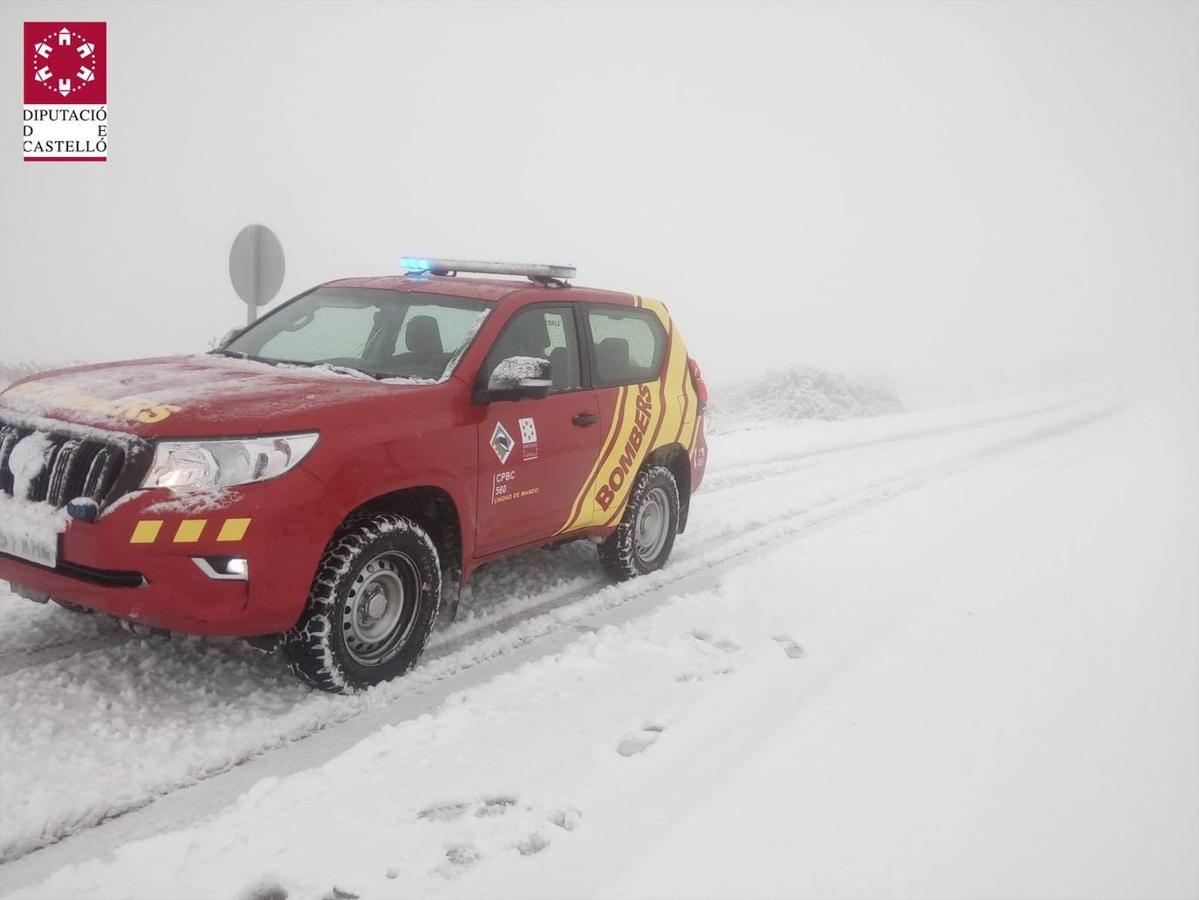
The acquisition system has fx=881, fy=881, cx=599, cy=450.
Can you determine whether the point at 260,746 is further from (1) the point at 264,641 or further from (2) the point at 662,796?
(2) the point at 662,796

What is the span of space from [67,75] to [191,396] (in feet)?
64.7

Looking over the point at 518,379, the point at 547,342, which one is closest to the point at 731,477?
the point at 547,342

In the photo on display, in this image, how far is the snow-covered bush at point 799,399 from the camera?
1802cm

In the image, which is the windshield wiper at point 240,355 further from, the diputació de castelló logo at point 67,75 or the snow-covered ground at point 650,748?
the diputació de castelló logo at point 67,75

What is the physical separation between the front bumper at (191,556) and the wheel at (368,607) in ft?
0.62

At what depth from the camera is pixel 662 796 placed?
301cm

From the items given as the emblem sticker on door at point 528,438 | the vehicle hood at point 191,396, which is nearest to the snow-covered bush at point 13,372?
the vehicle hood at point 191,396

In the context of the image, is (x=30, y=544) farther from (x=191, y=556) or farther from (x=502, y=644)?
(x=502, y=644)

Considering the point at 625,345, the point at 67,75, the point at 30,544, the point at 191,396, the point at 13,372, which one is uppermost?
the point at 67,75

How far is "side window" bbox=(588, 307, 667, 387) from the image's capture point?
5148 millimetres

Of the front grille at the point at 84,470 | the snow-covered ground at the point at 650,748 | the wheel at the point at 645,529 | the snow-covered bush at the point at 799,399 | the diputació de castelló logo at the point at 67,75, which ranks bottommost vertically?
the snow-covered bush at the point at 799,399

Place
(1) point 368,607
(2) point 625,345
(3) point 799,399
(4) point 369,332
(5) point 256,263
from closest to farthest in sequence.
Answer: (1) point 368,607, (4) point 369,332, (2) point 625,345, (5) point 256,263, (3) point 799,399

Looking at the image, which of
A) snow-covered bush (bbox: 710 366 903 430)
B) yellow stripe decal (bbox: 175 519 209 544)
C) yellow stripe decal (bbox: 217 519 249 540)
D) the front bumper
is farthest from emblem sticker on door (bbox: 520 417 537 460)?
snow-covered bush (bbox: 710 366 903 430)

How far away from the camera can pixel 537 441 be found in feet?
14.5
